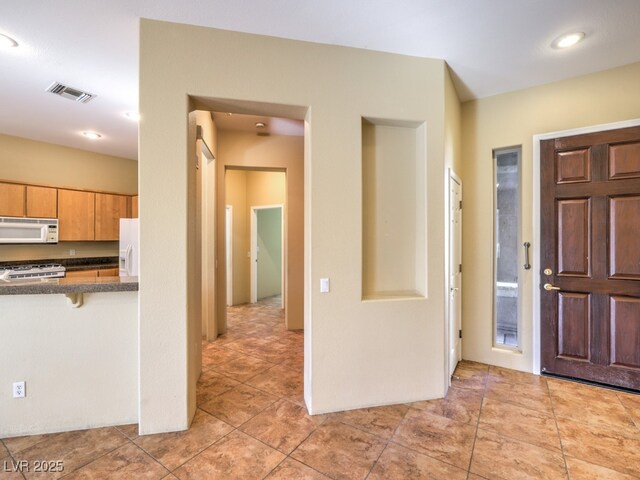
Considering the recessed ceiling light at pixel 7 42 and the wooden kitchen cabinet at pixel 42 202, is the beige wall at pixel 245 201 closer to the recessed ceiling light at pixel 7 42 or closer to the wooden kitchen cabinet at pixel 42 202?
the wooden kitchen cabinet at pixel 42 202

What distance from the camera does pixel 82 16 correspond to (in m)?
2.09

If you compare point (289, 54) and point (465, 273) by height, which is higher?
→ point (289, 54)

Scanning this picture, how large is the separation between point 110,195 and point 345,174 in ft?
16.1

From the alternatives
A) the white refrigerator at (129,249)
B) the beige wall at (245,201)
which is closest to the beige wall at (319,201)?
the white refrigerator at (129,249)

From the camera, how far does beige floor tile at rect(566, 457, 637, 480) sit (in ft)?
5.54

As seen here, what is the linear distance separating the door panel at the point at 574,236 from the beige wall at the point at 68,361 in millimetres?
3662

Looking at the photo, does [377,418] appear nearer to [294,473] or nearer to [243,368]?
[294,473]

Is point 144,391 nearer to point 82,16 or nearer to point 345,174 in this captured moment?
point 345,174

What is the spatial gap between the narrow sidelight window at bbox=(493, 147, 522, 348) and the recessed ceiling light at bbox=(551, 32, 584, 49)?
940 millimetres

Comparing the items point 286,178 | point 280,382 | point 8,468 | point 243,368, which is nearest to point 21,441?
point 8,468

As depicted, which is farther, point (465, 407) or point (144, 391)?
point (465, 407)

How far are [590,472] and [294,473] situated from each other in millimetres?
1679

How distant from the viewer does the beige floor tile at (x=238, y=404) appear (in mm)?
2283

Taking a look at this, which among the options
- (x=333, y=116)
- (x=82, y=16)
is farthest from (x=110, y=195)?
(x=333, y=116)
